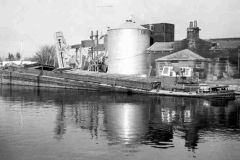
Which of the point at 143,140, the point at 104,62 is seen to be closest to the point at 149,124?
the point at 143,140

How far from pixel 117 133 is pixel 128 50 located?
139 ft

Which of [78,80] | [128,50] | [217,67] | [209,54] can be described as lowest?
[78,80]

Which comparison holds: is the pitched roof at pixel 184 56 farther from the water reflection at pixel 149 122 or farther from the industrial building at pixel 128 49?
the water reflection at pixel 149 122

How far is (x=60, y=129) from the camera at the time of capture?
712 inches

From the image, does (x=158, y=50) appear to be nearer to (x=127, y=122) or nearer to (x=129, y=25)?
(x=129, y=25)

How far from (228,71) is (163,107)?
910 inches

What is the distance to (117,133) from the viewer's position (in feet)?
56.2

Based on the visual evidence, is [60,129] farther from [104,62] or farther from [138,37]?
[104,62]

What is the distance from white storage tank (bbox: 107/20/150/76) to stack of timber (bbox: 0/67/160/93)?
8820 mm

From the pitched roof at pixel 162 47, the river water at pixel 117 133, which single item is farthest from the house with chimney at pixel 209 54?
the river water at pixel 117 133

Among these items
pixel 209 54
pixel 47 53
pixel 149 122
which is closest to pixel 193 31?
pixel 209 54

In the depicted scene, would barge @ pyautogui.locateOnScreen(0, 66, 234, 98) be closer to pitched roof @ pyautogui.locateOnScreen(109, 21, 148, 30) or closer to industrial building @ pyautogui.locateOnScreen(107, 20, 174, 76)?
industrial building @ pyautogui.locateOnScreen(107, 20, 174, 76)

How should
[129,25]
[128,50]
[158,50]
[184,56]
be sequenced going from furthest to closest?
[129,25] → [128,50] → [158,50] → [184,56]

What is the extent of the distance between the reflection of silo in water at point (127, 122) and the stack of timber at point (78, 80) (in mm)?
13257
